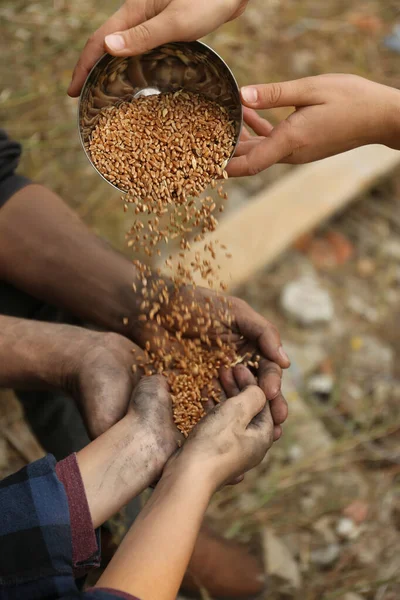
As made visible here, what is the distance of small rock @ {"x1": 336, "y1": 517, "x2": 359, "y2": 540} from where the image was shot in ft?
6.88

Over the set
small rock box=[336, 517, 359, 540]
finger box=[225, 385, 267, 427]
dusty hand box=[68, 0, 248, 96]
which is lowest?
small rock box=[336, 517, 359, 540]

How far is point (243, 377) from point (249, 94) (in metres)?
0.64

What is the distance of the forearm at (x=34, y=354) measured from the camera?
148cm

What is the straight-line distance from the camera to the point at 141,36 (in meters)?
1.42

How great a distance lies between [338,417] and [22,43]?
214 cm

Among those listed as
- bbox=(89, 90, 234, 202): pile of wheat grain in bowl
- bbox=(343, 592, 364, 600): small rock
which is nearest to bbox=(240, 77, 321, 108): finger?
bbox=(89, 90, 234, 202): pile of wheat grain in bowl

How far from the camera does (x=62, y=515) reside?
106 cm

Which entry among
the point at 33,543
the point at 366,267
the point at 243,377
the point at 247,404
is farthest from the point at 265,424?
the point at 366,267

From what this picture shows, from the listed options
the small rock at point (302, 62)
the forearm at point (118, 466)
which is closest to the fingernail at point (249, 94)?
the forearm at point (118, 466)

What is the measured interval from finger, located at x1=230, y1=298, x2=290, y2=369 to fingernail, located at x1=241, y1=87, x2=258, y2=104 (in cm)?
50

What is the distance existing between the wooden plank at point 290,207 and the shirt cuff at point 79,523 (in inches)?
47.4

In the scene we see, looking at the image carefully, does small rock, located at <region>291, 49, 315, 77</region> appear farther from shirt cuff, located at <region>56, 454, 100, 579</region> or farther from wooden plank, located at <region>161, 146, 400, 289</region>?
shirt cuff, located at <region>56, 454, 100, 579</region>

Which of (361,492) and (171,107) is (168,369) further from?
(361,492)

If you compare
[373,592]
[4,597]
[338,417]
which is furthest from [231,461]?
[338,417]
